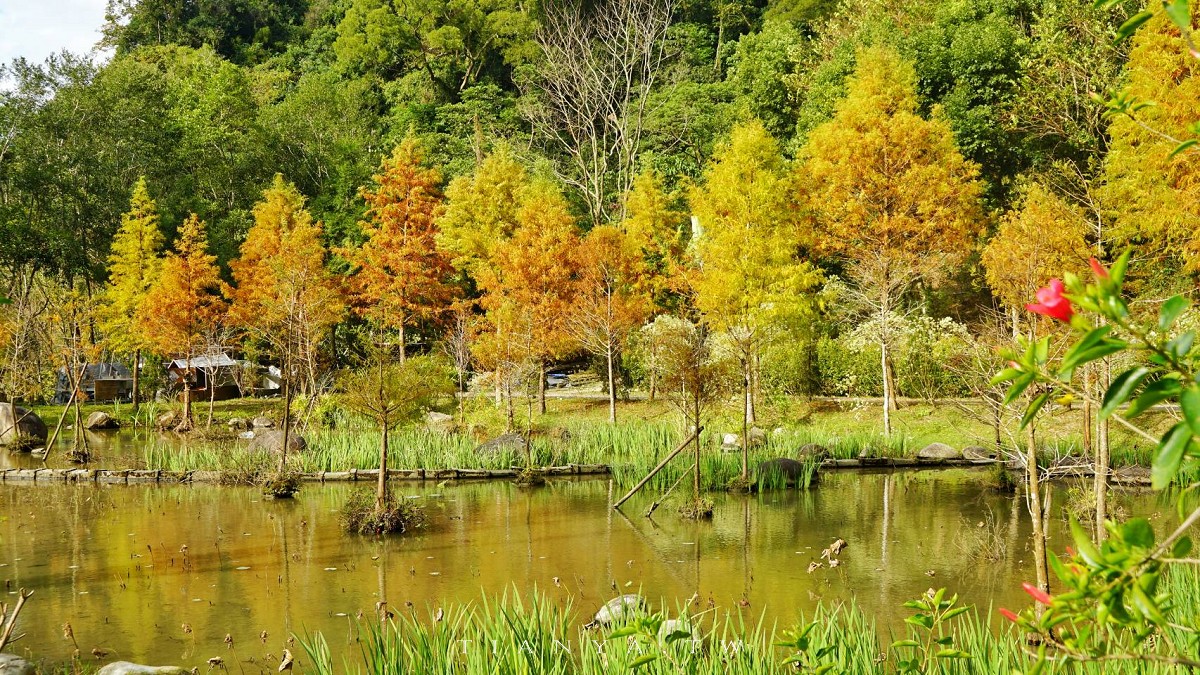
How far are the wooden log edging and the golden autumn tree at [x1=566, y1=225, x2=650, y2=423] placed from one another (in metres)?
8.54

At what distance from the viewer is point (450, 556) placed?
36.1ft

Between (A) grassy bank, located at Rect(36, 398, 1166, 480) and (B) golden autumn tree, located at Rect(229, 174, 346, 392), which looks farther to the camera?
(B) golden autumn tree, located at Rect(229, 174, 346, 392)

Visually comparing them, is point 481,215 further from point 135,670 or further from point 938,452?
point 135,670

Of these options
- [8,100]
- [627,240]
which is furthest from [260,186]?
[627,240]

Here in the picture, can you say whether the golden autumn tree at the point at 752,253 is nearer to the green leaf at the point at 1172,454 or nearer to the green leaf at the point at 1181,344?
the green leaf at the point at 1181,344

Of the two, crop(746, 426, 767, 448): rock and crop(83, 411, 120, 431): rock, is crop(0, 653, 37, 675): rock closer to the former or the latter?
crop(746, 426, 767, 448): rock

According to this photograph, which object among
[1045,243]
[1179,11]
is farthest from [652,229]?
[1179,11]

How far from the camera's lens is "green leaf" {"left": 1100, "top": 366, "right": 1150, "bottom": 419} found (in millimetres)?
1282

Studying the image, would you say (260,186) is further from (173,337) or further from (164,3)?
(164,3)

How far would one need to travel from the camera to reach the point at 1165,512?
13.8 meters

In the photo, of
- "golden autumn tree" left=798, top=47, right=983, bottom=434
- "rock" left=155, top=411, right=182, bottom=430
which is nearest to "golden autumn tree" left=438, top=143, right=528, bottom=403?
"rock" left=155, top=411, right=182, bottom=430

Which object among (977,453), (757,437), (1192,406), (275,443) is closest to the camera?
(1192,406)

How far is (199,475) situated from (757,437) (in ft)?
36.1

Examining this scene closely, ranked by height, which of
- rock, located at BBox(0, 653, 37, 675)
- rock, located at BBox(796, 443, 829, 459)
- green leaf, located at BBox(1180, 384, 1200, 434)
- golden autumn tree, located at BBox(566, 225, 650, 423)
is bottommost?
rock, located at BBox(0, 653, 37, 675)
